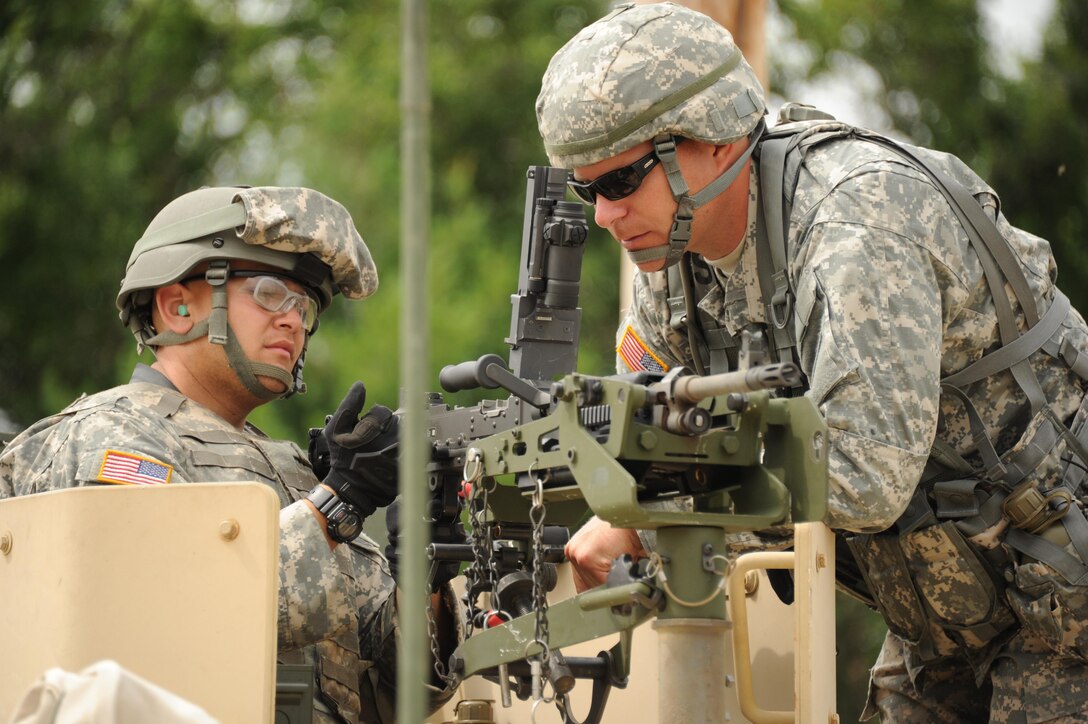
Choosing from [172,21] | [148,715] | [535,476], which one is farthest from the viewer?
[172,21]

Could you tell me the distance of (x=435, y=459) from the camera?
4547mm

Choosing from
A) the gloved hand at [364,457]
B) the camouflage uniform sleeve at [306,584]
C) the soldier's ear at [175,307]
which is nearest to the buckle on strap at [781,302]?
the gloved hand at [364,457]

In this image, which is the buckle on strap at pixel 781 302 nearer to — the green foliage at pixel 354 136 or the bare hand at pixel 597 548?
the bare hand at pixel 597 548

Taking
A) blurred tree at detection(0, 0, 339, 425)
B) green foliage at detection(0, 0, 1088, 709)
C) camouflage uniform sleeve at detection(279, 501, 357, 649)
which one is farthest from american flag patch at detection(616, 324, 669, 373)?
blurred tree at detection(0, 0, 339, 425)

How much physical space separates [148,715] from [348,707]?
7.60ft

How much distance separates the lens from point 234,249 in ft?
17.4

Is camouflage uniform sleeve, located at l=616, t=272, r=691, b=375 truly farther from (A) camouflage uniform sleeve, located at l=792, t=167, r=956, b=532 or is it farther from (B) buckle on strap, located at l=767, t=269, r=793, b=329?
(A) camouflage uniform sleeve, located at l=792, t=167, r=956, b=532

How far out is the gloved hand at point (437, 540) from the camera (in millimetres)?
4648

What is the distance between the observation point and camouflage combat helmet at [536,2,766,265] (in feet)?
14.8

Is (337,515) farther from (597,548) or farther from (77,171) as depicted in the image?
(77,171)

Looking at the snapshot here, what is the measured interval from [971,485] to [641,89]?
135 centimetres

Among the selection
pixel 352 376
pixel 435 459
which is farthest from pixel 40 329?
pixel 435 459

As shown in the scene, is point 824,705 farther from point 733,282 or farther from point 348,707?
point 348,707

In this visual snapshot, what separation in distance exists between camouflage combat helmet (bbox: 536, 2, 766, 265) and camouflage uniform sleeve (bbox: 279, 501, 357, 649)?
1207 mm
